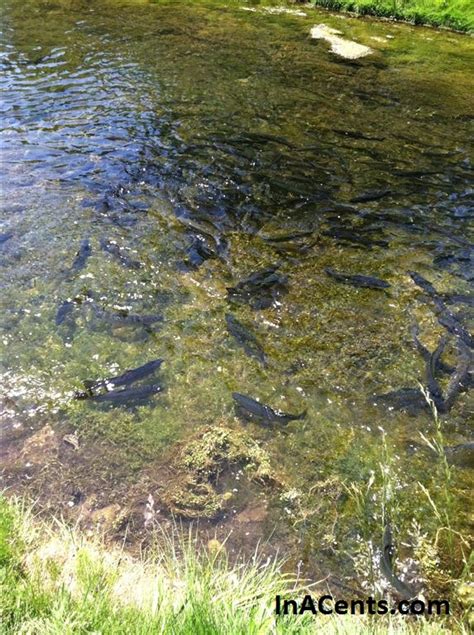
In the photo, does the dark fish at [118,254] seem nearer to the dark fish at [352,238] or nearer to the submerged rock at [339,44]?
the dark fish at [352,238]

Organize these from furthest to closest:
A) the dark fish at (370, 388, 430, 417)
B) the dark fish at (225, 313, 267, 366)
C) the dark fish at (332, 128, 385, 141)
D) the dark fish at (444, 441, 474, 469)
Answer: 1. the dark fish at (332, 128, 385, 141)
2. the dark fish at (225, 313, 267, 366)
3. the dark fish at (370, 388, 430, 417)
4. the dark fish at (444, 441, 474, 469)

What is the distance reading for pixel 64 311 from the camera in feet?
21.5

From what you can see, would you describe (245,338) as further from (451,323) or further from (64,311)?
(451,323)

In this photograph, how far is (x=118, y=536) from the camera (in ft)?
14.2

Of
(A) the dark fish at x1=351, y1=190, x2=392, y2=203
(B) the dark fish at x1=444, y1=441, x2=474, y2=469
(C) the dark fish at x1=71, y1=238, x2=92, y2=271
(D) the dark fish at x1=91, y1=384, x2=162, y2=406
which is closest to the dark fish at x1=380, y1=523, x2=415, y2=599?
(B) the dark fish at x1=444, y1=441, x2=474, y2=469

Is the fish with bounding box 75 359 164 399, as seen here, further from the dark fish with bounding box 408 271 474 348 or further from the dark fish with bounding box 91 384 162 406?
the dark fish with bounding box 408 271 474 348

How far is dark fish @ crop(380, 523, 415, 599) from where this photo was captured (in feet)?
12.8

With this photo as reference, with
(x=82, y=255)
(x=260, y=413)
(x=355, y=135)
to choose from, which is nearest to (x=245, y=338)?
(x=260, y=413)

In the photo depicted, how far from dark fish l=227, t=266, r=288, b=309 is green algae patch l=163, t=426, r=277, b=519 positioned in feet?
6.90

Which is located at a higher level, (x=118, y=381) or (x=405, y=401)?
(x=405, y=401)

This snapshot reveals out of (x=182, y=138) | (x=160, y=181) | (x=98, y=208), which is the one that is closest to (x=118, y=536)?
(x=98, y=208)

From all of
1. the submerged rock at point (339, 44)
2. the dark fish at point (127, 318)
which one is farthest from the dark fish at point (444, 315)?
the submerged rock at point (339, 44)

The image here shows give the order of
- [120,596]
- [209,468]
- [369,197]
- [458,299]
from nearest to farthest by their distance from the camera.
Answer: [120,596] < [209,468] < [458,299] < [369,197]

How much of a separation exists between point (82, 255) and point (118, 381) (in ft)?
8.53
